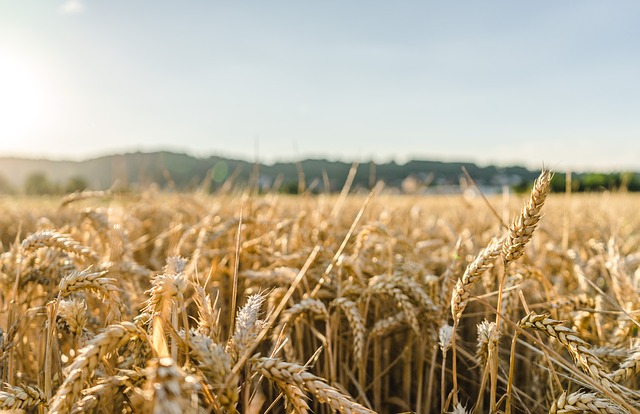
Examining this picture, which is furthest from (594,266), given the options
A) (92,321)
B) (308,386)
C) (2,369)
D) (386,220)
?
(2,369)

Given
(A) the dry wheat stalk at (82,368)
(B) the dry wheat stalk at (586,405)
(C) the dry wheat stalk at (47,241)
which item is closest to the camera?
(A) the dry wheat stalk at (82,368)

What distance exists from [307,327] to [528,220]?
1.24 meters

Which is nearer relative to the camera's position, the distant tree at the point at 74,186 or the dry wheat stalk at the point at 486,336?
the dry wheat stalk at the point at 486,336

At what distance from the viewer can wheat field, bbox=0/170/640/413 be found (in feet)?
2.46

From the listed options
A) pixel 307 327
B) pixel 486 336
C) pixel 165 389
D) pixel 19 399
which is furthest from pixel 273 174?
pixel 165 389

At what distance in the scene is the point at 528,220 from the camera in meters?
0.87

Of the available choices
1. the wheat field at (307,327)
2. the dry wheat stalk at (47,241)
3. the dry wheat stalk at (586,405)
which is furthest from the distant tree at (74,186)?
the dry wheat stalk at (586,405)

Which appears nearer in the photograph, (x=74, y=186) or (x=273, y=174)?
(x=273, y=174)

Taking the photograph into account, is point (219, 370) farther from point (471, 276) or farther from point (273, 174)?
point (273, 174)

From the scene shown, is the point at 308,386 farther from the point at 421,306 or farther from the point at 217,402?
the point at 421,306

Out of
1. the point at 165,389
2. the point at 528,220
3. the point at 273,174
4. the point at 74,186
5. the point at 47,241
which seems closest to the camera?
the point at 165,389

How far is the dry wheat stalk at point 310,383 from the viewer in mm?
739

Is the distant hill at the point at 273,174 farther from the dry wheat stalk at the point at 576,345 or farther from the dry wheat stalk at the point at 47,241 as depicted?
the dry wheat stalk at the point at 47,241

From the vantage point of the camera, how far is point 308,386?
2.47 ft
